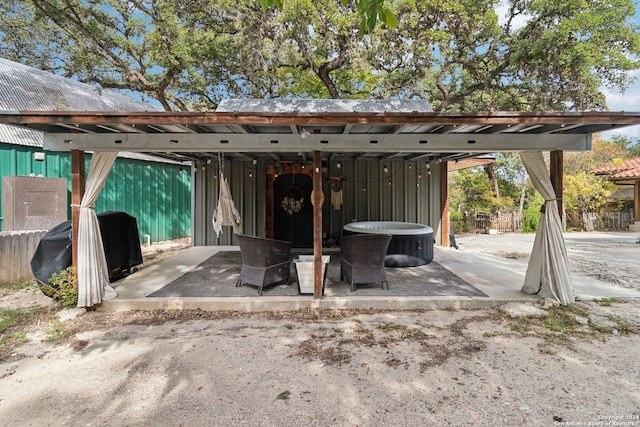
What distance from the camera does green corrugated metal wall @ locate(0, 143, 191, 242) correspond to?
7684 mm

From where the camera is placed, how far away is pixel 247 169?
328 inches

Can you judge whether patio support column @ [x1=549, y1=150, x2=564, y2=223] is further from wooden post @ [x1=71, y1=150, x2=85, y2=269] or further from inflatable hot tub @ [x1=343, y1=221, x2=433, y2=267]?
wooden post @ [x1=71, y1=150, x2=85, y2=269]

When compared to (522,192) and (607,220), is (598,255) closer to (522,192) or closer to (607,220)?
(607,220)

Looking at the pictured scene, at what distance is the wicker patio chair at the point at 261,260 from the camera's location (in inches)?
171

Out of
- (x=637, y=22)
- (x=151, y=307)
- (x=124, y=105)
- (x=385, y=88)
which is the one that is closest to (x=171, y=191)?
(x=124, y=105)

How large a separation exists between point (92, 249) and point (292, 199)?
493 centimetres

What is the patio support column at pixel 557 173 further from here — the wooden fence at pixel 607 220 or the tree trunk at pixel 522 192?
the wooden fence at pixel 607 220

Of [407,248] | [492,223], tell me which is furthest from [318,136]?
[492,223]

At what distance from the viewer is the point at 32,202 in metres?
7.03

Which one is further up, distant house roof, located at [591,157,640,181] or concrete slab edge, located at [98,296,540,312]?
distant house roof, located at [591,157,640,181]

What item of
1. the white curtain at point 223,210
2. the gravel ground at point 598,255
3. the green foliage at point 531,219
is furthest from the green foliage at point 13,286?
the green foliage at point 531,219

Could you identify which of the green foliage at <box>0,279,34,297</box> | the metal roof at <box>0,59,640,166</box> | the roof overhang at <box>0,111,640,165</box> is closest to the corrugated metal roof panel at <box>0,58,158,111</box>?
the green foliage at <box>0,279,34,297</box>

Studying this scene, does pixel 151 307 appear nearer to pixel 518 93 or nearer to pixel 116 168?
pixel 116 168

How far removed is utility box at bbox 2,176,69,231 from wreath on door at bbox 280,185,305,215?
495 cm
